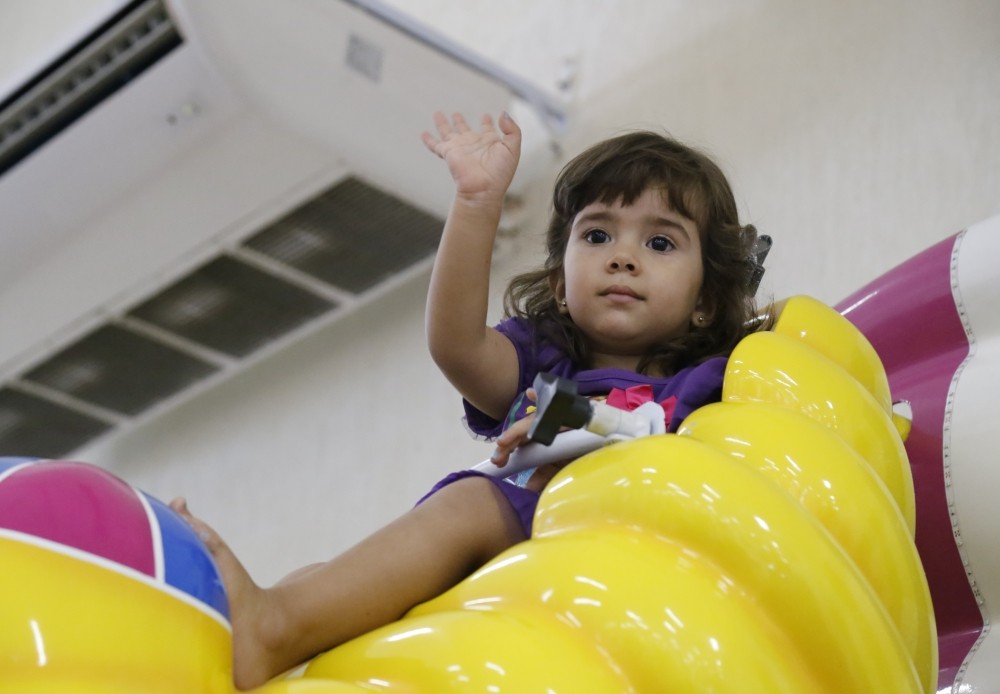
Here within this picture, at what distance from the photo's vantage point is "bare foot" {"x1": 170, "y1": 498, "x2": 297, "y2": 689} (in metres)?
0.90

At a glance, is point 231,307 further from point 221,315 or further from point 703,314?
point 703,314

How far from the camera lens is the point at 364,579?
3.29 ft

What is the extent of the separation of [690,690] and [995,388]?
746mm

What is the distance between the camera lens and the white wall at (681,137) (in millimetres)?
2420

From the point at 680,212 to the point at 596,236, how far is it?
82 millimetres

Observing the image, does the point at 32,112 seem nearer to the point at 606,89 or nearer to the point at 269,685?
the point at 606,89

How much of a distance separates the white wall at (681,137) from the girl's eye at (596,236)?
1.14 m

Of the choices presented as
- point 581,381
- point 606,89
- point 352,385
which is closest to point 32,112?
point 352,385

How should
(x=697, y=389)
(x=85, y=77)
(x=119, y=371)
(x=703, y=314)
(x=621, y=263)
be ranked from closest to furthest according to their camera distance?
1. (x=697, y=389)
2. (x=621, y=263)
3. (x=703, y=314)
4. (x=85, y=77)
5. (x=119, y=371)

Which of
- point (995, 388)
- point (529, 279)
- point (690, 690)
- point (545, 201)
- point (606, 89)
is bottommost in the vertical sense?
point (690, 690)

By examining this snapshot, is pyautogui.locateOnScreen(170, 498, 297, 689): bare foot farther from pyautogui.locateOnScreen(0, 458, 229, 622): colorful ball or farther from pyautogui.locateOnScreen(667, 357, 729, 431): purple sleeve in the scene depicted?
pyautogui.locateOnScreen(667, 357, 729, 431): purple sleeve

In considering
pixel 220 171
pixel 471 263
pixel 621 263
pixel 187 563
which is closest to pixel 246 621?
pixel 187 563

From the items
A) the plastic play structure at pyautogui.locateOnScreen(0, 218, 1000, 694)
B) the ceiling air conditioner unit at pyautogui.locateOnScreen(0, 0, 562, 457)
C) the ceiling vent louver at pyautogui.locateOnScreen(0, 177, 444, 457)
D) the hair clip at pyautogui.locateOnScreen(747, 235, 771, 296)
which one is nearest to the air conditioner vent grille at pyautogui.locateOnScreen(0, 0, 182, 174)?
the ceiling air conditioner unit at pyautogui.locateOnScreen(0, 0, 562, 457)

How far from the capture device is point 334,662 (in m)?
0.88
